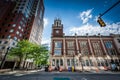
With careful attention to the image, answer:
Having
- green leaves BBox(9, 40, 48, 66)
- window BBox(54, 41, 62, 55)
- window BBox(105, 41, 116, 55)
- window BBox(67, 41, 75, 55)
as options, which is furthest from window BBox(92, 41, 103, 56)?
green leaves BBox(9, 40, 48, 66)

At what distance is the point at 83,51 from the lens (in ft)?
126

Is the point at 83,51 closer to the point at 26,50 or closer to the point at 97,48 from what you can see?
the point at 97,48

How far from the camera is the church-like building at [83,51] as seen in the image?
115 feet

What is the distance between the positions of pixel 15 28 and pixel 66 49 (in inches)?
1210

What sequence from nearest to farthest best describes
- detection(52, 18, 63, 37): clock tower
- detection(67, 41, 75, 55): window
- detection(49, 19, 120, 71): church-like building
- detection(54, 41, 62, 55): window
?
1. detection(49, 19, 120, 71): church-like building
2. detection(54, 41, 62, 55): window
3. detection(67, 41, 75, 55): window
4. detection(52, 18, 63, 37): clock tower

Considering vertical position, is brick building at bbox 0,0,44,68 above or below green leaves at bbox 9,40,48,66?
above

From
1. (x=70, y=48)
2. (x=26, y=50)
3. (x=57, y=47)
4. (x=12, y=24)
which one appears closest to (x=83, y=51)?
(x=70, y=48)

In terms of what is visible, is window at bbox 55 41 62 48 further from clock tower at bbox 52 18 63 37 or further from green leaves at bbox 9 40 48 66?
green leaves at bbox 9 40 48 66

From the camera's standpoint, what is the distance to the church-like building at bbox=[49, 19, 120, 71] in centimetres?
3509

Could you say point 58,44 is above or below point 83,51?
above

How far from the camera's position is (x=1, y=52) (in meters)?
36.0

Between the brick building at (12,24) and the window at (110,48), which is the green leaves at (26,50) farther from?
the window at (110,48)

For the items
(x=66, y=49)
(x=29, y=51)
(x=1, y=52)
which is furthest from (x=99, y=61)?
(x=1, y=52)

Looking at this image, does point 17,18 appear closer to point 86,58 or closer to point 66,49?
point 66,49
